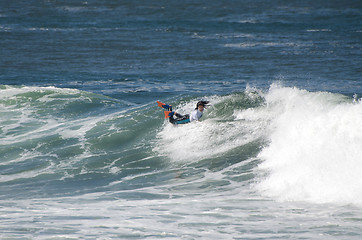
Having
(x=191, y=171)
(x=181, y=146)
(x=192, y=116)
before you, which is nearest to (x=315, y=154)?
(x=191, y=171)

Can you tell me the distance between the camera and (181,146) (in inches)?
715

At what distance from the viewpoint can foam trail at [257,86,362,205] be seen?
12867mm

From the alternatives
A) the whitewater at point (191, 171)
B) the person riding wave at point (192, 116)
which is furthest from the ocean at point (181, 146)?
the person riding wave at point (192, 116)

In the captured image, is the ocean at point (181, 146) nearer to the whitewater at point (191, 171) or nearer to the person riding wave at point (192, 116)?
the whitewater at point (191, 171)

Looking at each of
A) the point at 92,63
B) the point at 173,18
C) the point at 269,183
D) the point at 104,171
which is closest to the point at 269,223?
the point at 269,183

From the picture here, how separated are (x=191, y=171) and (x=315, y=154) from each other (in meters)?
3.47

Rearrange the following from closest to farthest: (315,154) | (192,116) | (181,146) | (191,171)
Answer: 1. (315,154)
2. (191,171)
3. (181,146)
4. (192,116)

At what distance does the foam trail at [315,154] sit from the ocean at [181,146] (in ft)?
0.15

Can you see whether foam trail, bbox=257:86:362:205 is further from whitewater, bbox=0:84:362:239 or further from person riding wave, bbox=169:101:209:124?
person riding wave, bbox=169:101:209:124

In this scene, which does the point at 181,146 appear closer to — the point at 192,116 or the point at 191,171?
the point at 192,116

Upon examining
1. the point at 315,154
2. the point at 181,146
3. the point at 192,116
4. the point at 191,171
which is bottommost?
the point at 191,171

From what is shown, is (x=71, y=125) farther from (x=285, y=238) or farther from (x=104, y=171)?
(x=285, y=238)

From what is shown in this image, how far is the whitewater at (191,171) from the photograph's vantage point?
10.9 m

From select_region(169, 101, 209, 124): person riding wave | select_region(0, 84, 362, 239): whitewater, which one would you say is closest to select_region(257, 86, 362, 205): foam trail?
select_region(0, 84, 362, 239): whitewater
